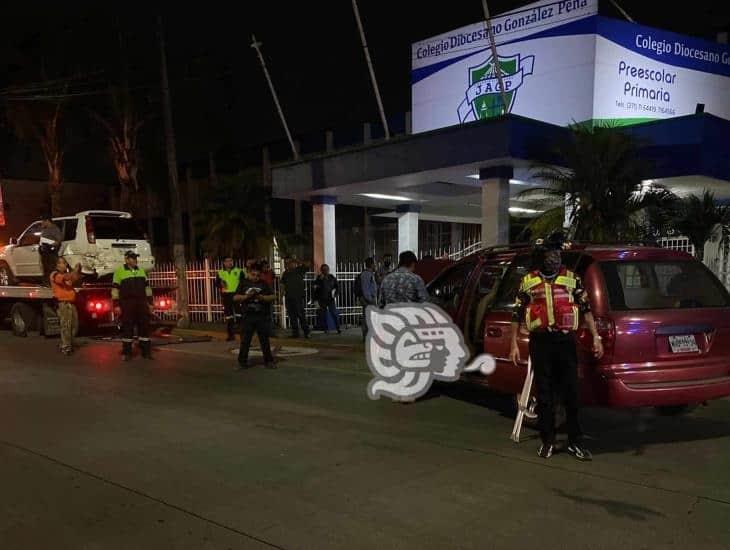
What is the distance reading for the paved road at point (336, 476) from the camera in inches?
151

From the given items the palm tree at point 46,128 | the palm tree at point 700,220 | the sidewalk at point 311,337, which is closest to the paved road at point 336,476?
the sidewalk at point 311,337

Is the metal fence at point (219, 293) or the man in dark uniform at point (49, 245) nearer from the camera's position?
the man in dark uniform at point (49, 245)

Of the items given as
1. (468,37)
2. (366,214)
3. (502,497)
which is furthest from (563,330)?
(366,214)

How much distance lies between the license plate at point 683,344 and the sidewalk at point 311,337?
282 inches

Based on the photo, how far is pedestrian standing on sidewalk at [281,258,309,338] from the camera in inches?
518

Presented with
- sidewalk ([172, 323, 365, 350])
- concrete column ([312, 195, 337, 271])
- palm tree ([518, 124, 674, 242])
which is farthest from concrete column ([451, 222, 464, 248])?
palm tree ([518, 124, 674, 242])

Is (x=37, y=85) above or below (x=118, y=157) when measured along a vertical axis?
above

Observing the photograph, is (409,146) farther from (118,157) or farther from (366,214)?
(118,157)

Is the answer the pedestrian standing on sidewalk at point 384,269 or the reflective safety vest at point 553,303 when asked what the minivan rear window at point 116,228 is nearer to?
the pedestrian standing on sidewalk at point 384,269

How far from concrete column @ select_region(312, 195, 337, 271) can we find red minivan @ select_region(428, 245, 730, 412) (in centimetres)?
1080

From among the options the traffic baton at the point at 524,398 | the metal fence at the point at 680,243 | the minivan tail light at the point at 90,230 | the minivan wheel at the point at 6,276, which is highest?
the minivan tail light at the point at 90,230

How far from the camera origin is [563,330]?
5.01 metres

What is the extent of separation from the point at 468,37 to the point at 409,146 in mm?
5063

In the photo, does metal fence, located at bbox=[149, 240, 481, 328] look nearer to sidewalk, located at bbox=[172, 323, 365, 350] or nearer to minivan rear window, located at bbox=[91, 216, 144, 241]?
sidewalk, located at bbox=[172, 323, 365, 350]
